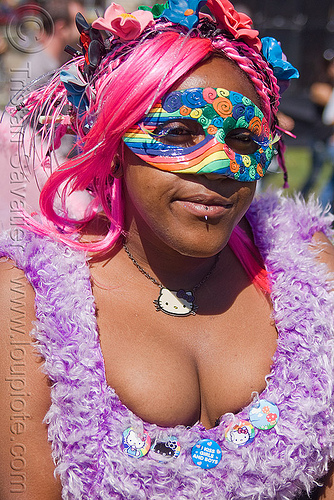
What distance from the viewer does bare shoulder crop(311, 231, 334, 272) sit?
201cm

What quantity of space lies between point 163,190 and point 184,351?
0.49 m

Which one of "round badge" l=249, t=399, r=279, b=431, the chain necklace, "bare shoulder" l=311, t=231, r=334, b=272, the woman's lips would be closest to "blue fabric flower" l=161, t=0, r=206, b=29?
the woman's lips

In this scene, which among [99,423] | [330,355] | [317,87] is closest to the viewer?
[99,423]

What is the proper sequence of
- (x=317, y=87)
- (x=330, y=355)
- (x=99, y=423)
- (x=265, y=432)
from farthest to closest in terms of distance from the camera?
(x=317, y=87) < (x=330, y=355) < (x=265, y=432) < (x=99, y=423)

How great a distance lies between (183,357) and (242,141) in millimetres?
660

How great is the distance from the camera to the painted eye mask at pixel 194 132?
1.60 meters

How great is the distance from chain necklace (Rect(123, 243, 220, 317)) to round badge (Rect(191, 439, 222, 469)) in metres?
0.39

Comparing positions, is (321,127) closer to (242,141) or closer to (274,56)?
(274,56)

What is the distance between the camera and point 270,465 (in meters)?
1.66

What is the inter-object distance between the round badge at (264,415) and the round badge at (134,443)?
0.32m

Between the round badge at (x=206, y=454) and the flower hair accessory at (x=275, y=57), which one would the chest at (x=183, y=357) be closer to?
the round badge at (x=206, y=454)

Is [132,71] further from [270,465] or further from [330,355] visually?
[270,465]

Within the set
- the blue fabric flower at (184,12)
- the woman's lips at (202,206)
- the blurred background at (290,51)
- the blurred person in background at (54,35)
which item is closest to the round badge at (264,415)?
the woman's lips at (202,206)

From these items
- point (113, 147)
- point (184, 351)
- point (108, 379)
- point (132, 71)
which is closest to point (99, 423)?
point (108, 379)
